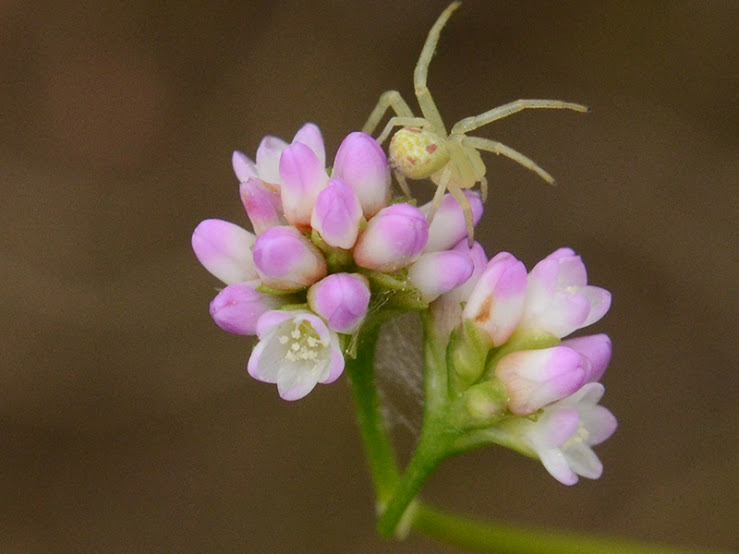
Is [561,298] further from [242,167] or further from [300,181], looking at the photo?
[242,167]

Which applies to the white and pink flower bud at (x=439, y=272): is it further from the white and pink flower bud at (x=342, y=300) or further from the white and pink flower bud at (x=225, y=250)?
the white and pink flower bud at (x=225, y=250)

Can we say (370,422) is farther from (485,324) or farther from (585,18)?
(585,18)

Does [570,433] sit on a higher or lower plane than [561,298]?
lower

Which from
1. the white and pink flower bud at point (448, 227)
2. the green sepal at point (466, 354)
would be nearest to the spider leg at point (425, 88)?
the white and pink flower bud at point (448, 227)

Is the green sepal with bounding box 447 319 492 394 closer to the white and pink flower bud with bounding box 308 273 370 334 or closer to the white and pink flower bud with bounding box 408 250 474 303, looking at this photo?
the white and pink flower bud with bounding box 408 250 474 303

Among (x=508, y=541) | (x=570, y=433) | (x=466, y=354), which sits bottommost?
(x=508, y=541)

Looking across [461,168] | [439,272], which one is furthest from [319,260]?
[461,168]

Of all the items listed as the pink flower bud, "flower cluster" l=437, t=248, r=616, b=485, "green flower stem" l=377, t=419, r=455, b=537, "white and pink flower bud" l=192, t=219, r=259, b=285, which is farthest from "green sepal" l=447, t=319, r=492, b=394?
the pink flower bud

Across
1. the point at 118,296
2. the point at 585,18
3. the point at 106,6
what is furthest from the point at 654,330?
the point at 106,6
